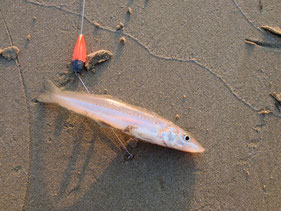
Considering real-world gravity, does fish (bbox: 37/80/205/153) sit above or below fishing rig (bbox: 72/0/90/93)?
below

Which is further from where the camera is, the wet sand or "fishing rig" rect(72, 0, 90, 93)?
"fishing rig" rect(72, 0, 90, 93)

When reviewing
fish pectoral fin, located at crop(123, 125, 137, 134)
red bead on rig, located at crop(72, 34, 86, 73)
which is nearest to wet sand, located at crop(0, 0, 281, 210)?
red bead on rig, located at crop(72, 34, 86, 73)

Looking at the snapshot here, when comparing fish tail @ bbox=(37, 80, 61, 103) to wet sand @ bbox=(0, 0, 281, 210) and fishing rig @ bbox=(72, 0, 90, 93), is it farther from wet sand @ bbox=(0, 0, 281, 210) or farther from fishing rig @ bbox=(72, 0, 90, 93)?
fishing rig @ bbox=(72, 0, 90, 93)

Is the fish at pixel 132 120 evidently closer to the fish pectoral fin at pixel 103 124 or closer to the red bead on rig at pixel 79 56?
the fish pectoral fin at pixel 103 124

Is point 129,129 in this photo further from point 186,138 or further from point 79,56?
point 79,56

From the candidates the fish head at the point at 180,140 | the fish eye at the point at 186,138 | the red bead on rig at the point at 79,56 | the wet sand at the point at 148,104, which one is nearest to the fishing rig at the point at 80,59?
the red bead on rig at the point at 79,56

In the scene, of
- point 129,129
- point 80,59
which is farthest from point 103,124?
point 80,59

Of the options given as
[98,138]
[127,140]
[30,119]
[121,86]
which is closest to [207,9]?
[121,86]
